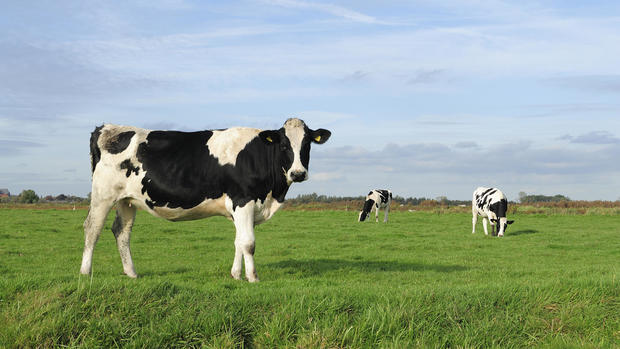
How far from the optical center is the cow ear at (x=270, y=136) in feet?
35.3

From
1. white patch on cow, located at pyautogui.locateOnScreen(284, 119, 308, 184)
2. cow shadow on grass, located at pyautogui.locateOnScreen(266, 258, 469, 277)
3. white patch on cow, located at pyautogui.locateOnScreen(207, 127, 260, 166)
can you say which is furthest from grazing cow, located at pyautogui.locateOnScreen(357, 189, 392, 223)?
white patch on cow, located at pyautogui.locateOnScreen(284, 119, 308, 184)

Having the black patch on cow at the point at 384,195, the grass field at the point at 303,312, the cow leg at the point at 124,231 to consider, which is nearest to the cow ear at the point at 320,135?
the grass field at the point at 303,312

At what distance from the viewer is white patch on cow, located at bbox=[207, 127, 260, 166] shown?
10727 mm

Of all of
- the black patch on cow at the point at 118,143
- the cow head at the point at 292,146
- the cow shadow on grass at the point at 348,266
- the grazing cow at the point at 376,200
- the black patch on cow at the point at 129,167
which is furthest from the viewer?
the grazing cow at the point at 376,200

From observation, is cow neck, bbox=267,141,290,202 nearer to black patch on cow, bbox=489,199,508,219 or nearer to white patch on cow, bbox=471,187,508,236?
white patch on cow, bbox=471,187,508,236

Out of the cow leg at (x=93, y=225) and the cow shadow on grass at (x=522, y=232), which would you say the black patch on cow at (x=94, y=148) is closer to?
the cow leg at (x=93, y=225)

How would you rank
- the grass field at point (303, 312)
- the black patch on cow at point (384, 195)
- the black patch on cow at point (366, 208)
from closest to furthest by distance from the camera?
the grass field at point (303, 312) < the black patch on cow at point (366, 208) < the black patch on cow at point (384, 195)

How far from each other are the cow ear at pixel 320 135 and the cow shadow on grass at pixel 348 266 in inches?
124

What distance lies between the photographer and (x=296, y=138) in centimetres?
1072

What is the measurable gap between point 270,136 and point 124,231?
3725 millimetres

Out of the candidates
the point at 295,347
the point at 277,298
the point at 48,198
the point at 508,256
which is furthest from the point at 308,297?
the point at 48,198

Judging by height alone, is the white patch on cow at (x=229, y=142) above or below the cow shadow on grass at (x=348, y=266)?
above

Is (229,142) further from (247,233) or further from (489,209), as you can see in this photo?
(489,209)

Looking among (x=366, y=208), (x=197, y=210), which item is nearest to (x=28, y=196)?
(x=366, y=208)
